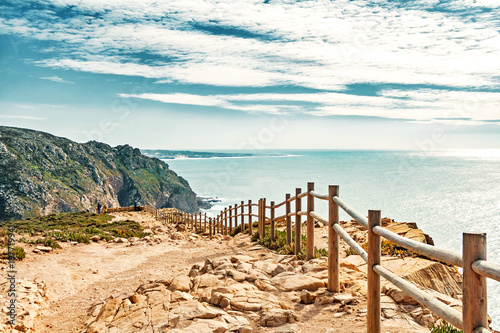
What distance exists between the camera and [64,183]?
3290 inches

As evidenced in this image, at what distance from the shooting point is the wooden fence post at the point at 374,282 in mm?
4465

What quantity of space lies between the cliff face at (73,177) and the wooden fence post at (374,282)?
74.2 metres

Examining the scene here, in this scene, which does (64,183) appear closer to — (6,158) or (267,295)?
(6,158)

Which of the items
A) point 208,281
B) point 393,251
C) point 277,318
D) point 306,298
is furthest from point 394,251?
point 277,318

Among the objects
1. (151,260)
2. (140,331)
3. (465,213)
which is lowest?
(465,213)

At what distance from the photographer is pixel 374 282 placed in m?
4.51

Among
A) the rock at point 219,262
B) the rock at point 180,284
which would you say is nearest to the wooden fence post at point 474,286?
the rock at point 180,284

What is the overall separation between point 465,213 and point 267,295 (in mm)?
67607

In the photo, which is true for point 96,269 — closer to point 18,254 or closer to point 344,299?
point 18,254

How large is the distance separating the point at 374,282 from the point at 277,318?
1.43 m

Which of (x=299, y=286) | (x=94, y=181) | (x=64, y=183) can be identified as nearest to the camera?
(x=299, y=286)

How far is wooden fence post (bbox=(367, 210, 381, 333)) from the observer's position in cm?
446

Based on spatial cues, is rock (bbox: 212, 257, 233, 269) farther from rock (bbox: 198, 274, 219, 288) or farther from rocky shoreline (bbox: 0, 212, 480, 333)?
rock (bbox: 198, 274, 219, 288)

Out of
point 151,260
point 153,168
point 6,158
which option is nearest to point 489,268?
point 151,260
